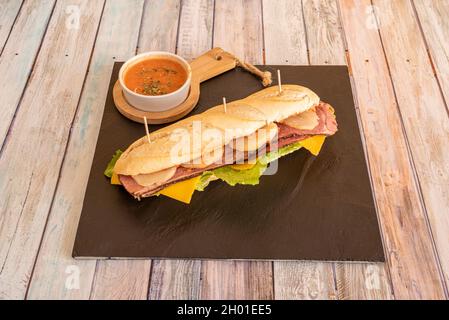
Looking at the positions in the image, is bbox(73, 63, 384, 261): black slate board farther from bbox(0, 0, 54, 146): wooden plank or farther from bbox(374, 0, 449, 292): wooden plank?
bbox(0, 0, 54, 146): wooden plank

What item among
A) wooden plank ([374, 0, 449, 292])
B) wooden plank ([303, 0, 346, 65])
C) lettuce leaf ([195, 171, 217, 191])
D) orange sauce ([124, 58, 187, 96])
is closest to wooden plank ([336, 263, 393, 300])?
wooden plank ([374, 0, 449, 292])

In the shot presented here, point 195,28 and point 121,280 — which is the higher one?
point 195,28

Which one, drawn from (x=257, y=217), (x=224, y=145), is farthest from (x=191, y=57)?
(x=257, y=217)

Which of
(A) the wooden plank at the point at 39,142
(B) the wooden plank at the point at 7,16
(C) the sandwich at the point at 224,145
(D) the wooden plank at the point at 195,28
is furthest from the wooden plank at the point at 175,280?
(B) the wooden plank at the point at 7,16

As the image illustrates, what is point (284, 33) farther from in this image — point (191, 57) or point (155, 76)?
point (155, 76)

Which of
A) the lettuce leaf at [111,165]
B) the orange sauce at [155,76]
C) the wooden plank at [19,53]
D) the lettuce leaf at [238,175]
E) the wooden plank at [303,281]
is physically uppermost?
the orange sauce at [155,76]

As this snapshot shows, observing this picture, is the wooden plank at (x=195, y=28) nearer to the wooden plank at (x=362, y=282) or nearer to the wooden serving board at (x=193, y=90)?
the wooden serving board at (x=193, y=90)
